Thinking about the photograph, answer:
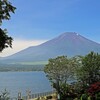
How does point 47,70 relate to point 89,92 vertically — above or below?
above

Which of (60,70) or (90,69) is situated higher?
(60,70)

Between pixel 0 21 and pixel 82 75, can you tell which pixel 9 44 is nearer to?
pixel 0 21

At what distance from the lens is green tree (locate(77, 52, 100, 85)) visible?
1753 inches

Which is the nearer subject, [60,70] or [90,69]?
[90,69]

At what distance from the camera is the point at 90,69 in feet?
147

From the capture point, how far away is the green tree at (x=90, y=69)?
4453 cm

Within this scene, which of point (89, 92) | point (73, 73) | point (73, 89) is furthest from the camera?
point (73, 73)

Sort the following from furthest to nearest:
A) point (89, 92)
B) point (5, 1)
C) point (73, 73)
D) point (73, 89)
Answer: point (73, 73) → point (73, 89) → point (89, 92) → point (5, 1)

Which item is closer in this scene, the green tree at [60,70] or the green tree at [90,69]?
the green tree at [90,69]

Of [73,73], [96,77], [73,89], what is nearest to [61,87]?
[73,89]

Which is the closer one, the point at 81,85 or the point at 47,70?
the point at 81,85

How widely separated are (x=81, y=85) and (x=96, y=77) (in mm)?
2443

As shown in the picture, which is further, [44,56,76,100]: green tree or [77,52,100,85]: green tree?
[44,56,76,100]: green tree

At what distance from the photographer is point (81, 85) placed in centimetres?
4456
